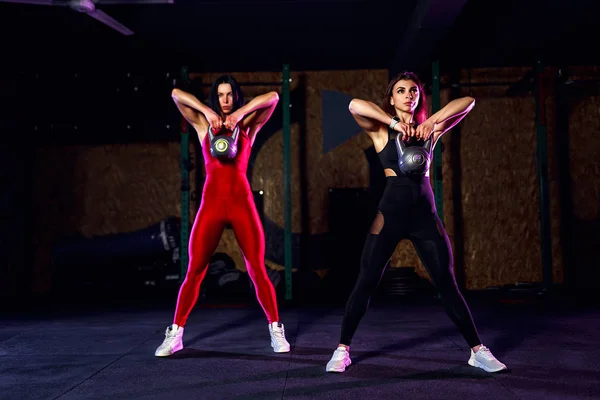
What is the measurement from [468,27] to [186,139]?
12.3 feet

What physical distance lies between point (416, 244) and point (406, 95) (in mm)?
836

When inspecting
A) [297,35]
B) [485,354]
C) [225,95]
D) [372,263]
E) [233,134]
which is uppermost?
[297,35]

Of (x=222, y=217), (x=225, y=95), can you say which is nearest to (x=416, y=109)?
(x=225, y=95)

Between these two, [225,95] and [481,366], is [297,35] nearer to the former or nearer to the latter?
[225,95]

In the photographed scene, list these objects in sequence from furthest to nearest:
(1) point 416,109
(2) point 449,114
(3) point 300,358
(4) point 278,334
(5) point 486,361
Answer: (4) point 278,334
(3) point 300,358
(1) point 416,109
(2) point 449,114
(5) point 486,361

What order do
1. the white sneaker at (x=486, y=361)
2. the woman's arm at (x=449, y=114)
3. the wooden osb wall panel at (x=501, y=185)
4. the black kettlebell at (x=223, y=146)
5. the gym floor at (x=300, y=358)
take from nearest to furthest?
1. the gym floor at (x=300, y=358)
2. the white sneaker at (x=486, y=361)
3. the woman's arm at (x=449, y=114)
4. the black kettlebell at (x=223, y=146)
5. the wooden osb wall panel at (x=501, y=185)

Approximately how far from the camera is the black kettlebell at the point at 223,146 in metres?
2.88

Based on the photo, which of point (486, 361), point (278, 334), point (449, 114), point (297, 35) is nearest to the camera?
point (486, 361)

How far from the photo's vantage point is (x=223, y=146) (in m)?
2.87

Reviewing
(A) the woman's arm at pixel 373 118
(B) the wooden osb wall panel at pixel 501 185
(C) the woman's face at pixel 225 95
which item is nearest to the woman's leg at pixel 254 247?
(C) the woman's face at pixel 225 95

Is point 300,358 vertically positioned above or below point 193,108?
below

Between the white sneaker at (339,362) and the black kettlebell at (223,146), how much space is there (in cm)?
134

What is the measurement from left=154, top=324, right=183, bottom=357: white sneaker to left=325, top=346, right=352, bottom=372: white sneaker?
1.03 metres

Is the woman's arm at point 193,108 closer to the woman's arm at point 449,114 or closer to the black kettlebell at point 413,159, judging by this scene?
the black kettlebell at point 413,159
